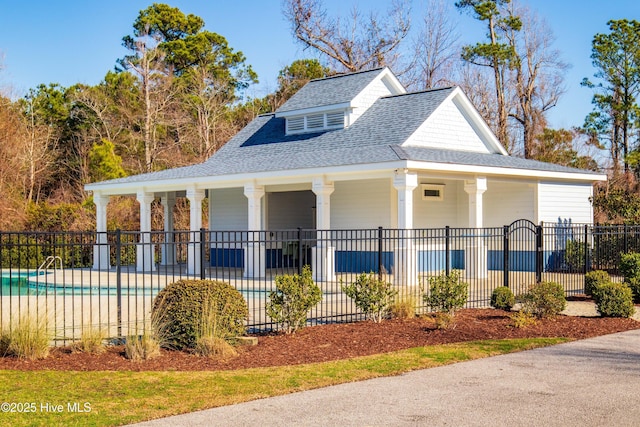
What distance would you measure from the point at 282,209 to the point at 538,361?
1823cm

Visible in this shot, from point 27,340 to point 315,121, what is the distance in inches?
703

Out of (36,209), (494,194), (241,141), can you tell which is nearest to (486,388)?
(494,194)

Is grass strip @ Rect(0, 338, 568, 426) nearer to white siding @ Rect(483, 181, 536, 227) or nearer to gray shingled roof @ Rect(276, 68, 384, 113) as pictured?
white siding @ Rect(483, 181, 536, 227)

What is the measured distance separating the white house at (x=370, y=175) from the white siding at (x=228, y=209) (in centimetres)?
4

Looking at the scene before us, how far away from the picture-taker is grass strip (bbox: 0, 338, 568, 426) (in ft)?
23.6

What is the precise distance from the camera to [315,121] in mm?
26375

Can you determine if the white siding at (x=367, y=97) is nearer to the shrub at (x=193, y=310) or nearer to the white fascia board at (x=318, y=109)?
the white fascia board at (x=318, y=109)

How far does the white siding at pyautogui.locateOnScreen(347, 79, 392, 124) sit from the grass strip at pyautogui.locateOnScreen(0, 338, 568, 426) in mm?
15838

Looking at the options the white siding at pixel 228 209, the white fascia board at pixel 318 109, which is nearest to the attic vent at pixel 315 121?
the white fascia board at pixel 318 109

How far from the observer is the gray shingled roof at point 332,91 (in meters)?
25.5

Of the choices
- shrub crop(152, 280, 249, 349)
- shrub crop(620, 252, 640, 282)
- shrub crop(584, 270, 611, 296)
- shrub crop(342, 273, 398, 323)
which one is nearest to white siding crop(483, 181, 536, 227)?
shrub crop(620, 252, 640, 282)

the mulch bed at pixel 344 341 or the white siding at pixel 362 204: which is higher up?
the white siding at pixel 362 204

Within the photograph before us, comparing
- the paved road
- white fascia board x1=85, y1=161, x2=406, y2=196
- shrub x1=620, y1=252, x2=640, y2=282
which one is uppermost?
white fascia board x1=85, y1=161, x2=406, y2=196

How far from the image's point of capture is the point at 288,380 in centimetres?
869
